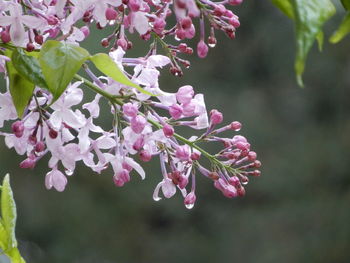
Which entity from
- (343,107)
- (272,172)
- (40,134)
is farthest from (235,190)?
(343,107)

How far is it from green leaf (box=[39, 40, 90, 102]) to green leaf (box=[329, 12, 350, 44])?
15 centimetres

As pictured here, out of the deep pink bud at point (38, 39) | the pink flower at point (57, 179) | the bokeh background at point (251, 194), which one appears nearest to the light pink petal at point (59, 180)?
the pink flower at point (57, 179)

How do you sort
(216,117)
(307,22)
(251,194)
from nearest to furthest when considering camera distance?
1. (307,22)
2. (216,117)
3. (251,194)

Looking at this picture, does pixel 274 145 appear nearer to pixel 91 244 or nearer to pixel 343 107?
pixel 343 107

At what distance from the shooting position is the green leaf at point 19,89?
1.52ft

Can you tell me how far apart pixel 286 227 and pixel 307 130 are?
458 mm

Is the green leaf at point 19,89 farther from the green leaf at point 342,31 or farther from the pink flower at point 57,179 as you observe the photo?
the green leaf at point 342,31

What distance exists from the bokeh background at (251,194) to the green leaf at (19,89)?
282cm

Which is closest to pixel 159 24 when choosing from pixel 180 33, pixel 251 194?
pixel 180 33

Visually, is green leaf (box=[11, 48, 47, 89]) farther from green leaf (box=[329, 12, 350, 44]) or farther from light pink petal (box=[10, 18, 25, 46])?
green leaf (box=[329, 12, 350, 44])

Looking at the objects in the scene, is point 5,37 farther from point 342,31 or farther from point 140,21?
point 342,31

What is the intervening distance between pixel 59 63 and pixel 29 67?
1.2 inches

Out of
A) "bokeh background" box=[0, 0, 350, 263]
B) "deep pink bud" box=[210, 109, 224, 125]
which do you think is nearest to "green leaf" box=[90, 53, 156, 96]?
"deep pink bud" box=[210, 109, 224, 125]

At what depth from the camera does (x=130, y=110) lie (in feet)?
1.56
